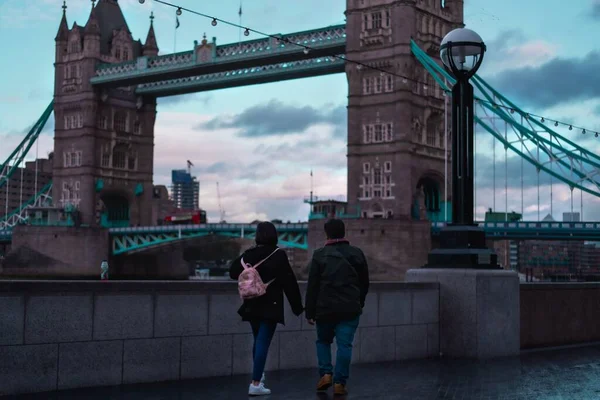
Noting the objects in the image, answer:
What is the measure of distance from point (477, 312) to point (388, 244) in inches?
1687

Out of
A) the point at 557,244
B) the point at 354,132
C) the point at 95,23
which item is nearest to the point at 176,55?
the point at 95,23

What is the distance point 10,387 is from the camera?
24.8 feet

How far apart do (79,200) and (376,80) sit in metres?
31.1

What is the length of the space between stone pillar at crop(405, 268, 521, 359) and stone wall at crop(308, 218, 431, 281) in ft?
135

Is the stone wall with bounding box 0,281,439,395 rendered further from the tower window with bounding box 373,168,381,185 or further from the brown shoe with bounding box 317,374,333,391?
the tower window with bounding box 373,168,381,185

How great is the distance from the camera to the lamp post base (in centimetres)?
1148

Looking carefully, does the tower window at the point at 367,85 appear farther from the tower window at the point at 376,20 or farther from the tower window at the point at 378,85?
the tower window at the point at 376,20

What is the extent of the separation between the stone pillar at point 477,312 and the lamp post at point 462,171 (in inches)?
8.5

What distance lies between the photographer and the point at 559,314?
514 inches

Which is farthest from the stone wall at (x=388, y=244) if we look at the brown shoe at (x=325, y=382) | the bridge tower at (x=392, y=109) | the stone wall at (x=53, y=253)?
the brown shoe at (x=325, y=382)

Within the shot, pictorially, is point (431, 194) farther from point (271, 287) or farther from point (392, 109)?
point (271, 287)

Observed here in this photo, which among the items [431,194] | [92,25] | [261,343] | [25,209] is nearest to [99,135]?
[92,25]

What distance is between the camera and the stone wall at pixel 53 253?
72.0 meters

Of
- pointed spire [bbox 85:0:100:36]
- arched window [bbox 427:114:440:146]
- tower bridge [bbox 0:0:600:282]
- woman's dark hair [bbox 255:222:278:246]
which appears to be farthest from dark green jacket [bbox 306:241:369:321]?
pointed spire [bbox 85:0:100:36]
